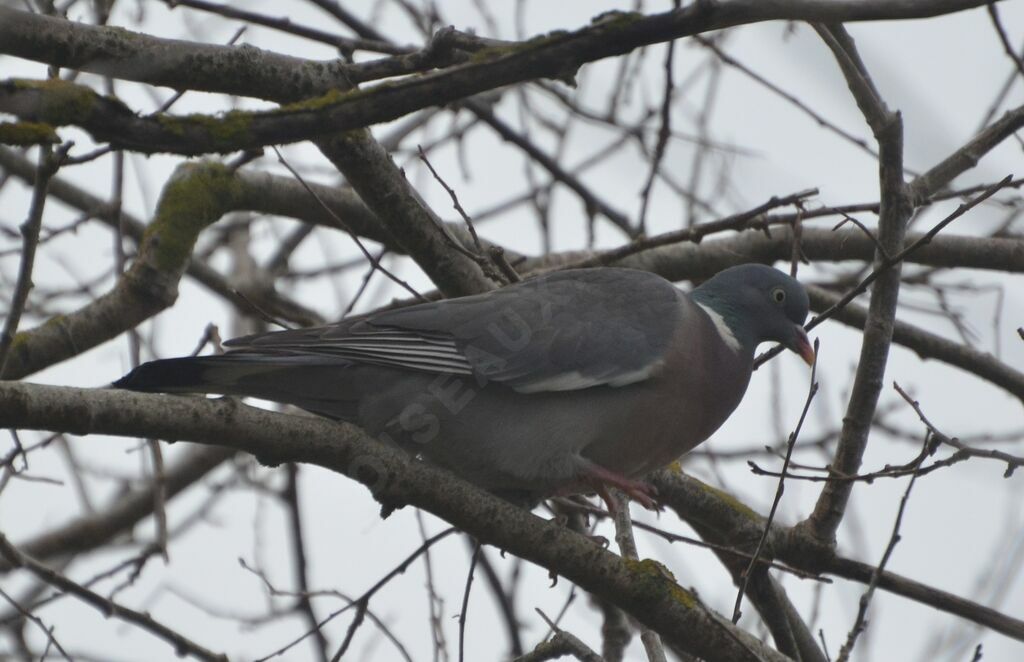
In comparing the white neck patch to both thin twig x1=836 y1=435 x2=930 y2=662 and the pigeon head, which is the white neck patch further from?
thin twig x1=836 y1=435 x2=930 y2=662

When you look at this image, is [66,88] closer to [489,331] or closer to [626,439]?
[489,331]

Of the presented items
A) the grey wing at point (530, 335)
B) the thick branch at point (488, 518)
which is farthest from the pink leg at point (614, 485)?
the thick branch at point (488, 518)

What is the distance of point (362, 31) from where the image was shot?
6234mm

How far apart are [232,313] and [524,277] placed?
143 inches

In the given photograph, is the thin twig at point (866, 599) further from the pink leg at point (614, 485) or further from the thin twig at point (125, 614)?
the thin twig at point (125, 614)

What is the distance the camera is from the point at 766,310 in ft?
17.2

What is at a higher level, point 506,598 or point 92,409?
point 506,598

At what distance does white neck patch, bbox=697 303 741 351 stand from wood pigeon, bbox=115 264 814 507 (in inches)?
3.3

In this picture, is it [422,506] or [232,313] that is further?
[232,313]

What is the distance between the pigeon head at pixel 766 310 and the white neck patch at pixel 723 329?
2 centimetres

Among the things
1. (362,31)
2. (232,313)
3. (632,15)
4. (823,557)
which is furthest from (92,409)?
(232,313)

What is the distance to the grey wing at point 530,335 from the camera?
4.29 meters

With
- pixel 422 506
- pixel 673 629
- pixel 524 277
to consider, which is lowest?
pixel 673 629

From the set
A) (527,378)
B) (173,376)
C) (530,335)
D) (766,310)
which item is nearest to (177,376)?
(173,376)
